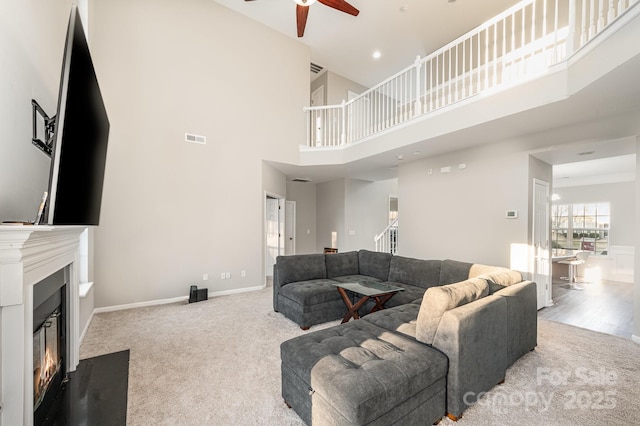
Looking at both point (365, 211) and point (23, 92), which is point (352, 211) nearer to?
point (365, 211)

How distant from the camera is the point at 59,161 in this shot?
4.48ft

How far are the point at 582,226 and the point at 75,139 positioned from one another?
11014 mm

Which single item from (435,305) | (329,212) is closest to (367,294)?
(435,305)

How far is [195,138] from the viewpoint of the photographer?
4.80m

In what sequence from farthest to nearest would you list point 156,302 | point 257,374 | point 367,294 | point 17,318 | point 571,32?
point 156,302, point 367,294, point 571,32, point 257,374, point 17,318

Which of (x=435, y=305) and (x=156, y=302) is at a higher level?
(x=435, y=305)

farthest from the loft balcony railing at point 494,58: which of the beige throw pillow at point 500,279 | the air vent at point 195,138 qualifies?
the air vent at point 195,138

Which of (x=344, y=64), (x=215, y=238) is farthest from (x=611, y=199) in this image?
(x=215, y=238)

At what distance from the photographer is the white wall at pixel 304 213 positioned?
808 centimetres

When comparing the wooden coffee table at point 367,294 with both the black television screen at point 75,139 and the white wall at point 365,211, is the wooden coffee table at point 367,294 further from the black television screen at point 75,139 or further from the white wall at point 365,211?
the white wall at point 365,211

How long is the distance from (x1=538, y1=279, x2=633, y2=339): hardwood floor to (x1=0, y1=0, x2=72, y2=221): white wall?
5973mm

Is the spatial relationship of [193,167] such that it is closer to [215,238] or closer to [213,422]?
[215,238]

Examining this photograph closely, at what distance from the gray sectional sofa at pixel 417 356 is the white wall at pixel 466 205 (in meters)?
1.64

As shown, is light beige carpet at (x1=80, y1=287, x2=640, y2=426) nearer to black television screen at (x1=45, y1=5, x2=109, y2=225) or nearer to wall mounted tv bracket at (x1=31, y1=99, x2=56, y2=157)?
black television screen at (x1=45, y1=5, x2=109, y2=225)
